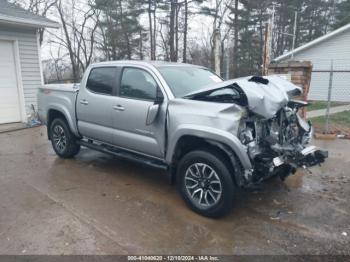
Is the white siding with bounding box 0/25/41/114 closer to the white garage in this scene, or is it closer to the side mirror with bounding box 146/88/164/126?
the white garage

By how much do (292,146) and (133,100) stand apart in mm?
2301

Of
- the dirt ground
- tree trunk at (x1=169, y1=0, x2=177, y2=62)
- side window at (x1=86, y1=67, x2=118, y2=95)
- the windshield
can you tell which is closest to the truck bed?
side window at (x1=86, y1=67, x2=118, y2=95)

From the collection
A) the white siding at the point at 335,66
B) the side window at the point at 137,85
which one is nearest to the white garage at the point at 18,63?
the side window at the point at 137,85

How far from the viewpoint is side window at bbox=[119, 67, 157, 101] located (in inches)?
173

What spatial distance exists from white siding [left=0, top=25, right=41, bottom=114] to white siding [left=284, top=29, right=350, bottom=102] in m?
15.2

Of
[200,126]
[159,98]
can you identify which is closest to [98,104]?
[159,98]

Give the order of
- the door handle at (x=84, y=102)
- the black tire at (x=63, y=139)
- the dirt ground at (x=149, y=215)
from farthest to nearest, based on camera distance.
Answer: the black tire at (x=63, y=139) → the door handle at (x=84, y=102) → the dirt ground at (x=149, y=215)

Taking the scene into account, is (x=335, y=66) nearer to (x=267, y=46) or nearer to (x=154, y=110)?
(x=267, y=46)

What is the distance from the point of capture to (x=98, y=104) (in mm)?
5086

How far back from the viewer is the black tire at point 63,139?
597 cm

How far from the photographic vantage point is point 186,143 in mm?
3990

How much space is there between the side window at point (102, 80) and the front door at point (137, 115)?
24 cm

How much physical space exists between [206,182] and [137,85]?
1.83 meters

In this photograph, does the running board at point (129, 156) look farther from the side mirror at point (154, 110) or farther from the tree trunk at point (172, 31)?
the tree trunk at point (172, 31)
